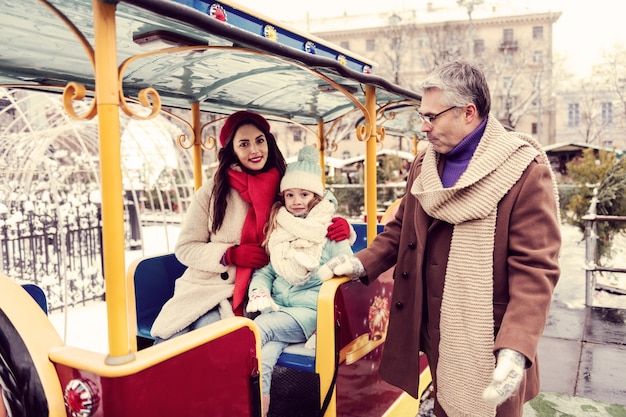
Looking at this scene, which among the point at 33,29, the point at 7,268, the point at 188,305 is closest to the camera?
the point at 33,29

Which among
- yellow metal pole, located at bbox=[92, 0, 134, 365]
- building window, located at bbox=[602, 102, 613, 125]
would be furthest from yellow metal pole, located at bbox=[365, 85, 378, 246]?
building window, located at bbox=[602, 102, 613, 125]

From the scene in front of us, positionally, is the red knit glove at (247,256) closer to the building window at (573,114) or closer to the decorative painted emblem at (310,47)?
the decorative painted emblem at (310,47)

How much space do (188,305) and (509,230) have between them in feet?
6.46

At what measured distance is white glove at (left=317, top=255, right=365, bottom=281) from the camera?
2586 mm

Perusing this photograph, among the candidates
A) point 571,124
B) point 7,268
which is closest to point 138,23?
point 7,268

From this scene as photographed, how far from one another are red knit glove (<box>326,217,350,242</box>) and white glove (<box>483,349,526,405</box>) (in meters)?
1.51

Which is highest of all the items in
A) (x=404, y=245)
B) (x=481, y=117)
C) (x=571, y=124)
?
(x=571, y=124)

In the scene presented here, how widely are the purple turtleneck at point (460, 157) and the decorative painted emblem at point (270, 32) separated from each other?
104cm

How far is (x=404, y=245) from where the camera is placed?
239 cm

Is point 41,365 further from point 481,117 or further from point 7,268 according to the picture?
point 7,268

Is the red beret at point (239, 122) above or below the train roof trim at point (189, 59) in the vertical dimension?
below

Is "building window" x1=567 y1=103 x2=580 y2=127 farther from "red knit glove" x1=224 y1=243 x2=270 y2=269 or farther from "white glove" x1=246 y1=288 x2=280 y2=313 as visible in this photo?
"white glove" x1=246 y1=288 x2=280 y2=313

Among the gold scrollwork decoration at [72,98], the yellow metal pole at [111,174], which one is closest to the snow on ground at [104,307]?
the yellow metal pole at [111,174]

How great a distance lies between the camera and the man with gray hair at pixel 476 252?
186 cm
